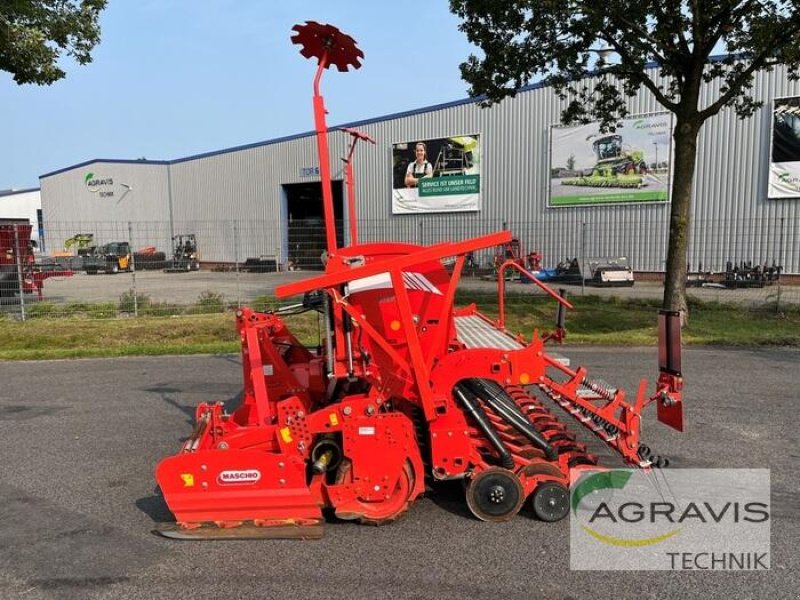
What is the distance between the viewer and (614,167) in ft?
73.5

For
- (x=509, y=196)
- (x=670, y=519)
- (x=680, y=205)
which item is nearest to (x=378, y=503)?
(x=670, y=519)

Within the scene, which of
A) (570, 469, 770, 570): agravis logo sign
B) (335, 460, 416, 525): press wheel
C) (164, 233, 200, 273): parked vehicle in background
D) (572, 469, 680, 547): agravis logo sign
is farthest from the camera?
(164, 233, 200, 273): parked vehicle in background

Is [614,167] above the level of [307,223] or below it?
above

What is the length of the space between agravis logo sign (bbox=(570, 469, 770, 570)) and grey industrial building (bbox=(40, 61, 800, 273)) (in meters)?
9.58

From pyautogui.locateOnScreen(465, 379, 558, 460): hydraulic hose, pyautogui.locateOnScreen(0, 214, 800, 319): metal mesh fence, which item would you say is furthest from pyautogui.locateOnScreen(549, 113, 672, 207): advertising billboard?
pyautogui.locateOnScreen(465, 379, 558, 460): hydraulic hose

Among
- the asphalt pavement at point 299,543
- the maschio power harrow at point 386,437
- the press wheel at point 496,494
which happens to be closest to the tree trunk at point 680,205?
the asphalt pavement at point 299,543

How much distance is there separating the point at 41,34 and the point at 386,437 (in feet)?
38.1

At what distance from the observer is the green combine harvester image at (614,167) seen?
2188 centimetres

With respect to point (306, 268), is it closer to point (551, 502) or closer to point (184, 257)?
point (184, 257)

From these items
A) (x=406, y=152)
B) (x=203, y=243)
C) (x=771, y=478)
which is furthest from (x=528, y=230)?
(x=771, y=478)

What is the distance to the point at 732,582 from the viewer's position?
3062 mm

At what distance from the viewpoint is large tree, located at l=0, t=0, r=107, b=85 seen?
1123 centimetres

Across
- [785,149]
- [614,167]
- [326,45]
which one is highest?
[785,149]

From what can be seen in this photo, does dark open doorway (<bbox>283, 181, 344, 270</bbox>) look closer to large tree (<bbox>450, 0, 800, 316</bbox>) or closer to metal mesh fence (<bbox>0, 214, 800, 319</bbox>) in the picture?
metal mesh fence (<bbox>0, 214, 800, 319</bbox>)
